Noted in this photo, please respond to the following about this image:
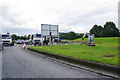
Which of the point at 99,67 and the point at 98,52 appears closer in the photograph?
the point at 99,67

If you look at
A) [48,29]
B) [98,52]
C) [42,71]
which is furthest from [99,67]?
[48,29]

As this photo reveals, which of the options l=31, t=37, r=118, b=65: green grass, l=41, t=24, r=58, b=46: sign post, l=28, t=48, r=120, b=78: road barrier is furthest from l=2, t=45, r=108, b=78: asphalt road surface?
l=41, t=24, r=58, b=46: sign post

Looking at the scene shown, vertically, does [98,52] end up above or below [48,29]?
below

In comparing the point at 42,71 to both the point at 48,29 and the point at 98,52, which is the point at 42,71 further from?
the point at 48,29

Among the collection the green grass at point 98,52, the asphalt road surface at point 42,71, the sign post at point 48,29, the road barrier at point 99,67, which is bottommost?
the asphalt road surface at point 42,71

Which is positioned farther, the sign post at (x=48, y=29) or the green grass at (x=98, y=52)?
the sign post at (x=48, y=29)

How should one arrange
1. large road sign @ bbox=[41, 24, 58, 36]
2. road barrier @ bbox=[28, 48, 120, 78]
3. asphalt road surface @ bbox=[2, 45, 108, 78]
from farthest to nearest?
large road sign @ bbox=[41, 24, 58, 36]
asphalt road surface @ bbox=[2, 45, 108, 78]
road barrier @ bbox=[28, 48, 120, 78]

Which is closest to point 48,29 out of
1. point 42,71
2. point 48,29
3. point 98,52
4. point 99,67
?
point 48,29

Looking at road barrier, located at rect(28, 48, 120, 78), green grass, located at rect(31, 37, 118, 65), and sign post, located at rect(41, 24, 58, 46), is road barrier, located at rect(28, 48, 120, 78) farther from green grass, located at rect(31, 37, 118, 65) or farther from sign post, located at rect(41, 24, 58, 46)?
sign post, located at rect(41, 24, 58, 46)

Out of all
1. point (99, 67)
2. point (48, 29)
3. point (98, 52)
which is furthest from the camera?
point (48, 29)

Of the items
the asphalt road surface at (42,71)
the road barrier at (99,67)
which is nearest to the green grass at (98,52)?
the road barrier at (99,67)

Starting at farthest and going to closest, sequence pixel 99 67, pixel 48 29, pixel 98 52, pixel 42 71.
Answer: pixel 48 29 → pixel 98 52 → pixel 42 71 → pixel 99 67

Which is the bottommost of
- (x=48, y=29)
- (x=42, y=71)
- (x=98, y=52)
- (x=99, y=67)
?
(x=42, y=71)

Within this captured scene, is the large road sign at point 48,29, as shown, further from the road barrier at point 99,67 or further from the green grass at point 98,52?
the road barrier at point 99,67
